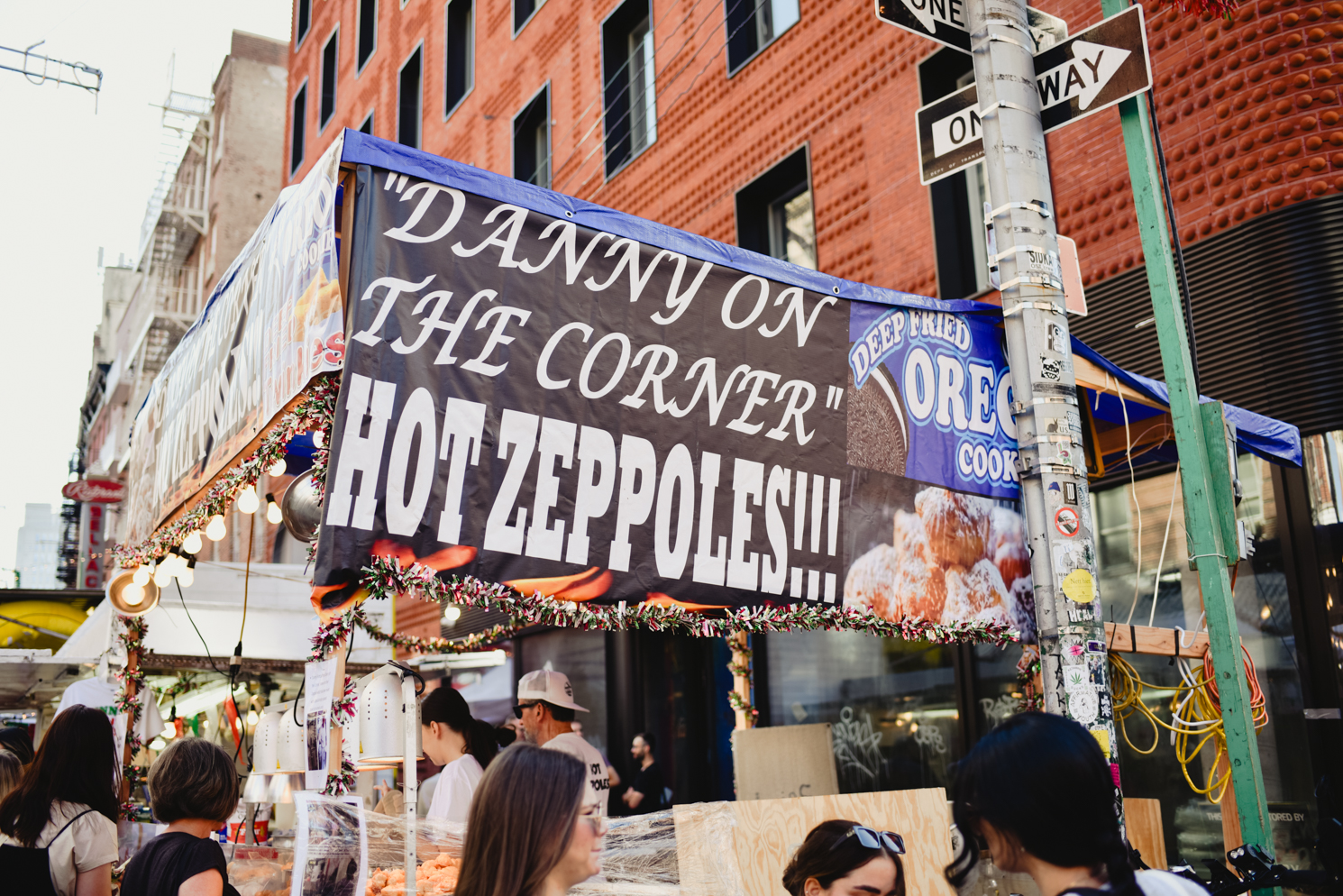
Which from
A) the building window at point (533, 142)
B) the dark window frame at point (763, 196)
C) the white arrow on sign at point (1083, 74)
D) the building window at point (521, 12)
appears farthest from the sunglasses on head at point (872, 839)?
the building window at point (521, 12)

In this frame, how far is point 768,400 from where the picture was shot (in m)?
5.02

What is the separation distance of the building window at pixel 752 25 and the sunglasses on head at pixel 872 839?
10.1 m

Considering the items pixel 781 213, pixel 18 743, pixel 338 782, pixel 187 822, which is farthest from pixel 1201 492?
pixel 781 213

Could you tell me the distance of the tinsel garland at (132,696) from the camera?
22.4ft

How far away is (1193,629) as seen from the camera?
756 centimetres

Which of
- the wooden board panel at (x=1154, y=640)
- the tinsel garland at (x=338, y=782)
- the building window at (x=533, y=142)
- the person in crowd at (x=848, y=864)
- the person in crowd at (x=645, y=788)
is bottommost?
the person in crowd at (x=645, y=788)

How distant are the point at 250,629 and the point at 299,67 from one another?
62.5 feet

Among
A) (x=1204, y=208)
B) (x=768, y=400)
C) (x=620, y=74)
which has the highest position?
(x=620, y=74)

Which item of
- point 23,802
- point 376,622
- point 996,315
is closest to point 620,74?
point 376,622

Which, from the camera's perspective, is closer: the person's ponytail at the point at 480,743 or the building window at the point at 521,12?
the person's ponytail at the point at 480,743

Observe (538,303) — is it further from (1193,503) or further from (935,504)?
(1193,503)

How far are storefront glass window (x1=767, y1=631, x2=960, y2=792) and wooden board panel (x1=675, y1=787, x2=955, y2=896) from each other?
15.8 feet

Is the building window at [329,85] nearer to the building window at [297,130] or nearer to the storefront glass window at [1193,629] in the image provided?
the building window at [297,130]

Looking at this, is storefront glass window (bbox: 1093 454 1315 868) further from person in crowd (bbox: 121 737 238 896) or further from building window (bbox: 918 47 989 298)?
person in crowd (bbox: 121 737 238 896)
